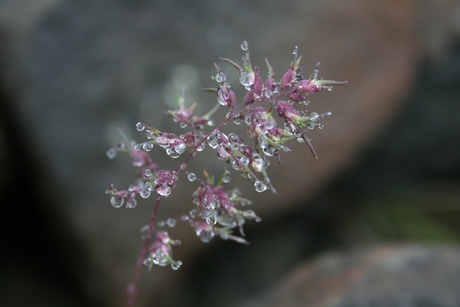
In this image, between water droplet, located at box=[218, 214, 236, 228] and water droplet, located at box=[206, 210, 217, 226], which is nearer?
water droplet, located at box=[206, 210, 217, 226]

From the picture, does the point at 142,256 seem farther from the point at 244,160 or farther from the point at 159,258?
the point at 244,160

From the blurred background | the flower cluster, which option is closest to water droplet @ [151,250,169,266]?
the flower cluster

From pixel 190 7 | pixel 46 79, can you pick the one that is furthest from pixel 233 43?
pixel 46 79

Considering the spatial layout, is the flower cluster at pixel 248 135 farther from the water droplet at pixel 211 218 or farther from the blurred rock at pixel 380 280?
the blurred rock at pixel 380 280

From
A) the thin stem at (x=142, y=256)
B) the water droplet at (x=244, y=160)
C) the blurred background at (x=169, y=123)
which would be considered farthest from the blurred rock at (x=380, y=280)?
the water droplet at (x=244, y=160)

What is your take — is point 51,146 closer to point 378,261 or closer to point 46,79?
point 46,79

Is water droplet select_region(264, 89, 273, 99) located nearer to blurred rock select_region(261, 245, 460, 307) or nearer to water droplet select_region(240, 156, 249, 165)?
water droplet select_region(240, 156, 249, 165)

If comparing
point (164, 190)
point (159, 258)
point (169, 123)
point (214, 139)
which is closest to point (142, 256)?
point (159, 258)

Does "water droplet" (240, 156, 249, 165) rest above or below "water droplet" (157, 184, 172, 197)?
above
